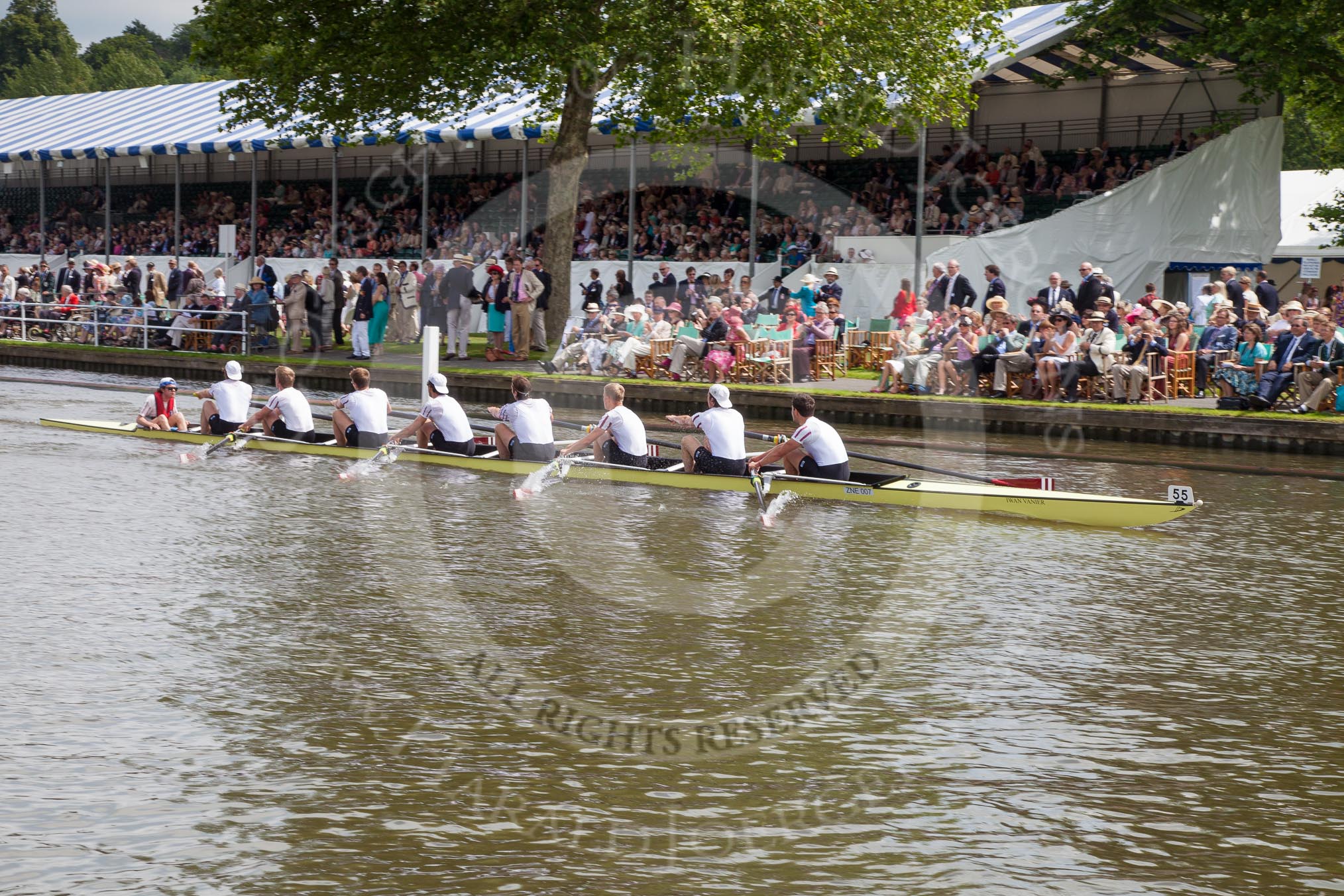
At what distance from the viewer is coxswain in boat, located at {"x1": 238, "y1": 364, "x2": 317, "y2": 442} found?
17.8m

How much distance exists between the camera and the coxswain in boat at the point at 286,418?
1784cm

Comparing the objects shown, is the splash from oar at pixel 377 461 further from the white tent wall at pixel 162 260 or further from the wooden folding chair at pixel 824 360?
the white tent wall at pixel 162 260

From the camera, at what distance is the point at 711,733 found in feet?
24.7

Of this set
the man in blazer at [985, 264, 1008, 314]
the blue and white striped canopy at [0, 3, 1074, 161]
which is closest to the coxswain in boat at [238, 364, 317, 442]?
the man in blazer at [985, 264, 1008, 314]

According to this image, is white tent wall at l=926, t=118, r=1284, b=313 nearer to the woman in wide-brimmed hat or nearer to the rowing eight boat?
the woman in wide-brimmed hat

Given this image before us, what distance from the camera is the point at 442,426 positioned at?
1669 centimetres

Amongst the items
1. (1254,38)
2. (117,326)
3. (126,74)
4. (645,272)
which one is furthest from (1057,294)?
(126,74)

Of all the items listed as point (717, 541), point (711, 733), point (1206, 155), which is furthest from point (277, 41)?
point (711, 733)

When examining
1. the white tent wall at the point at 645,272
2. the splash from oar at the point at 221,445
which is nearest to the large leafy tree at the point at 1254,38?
the white tent wall at the point at 645,272

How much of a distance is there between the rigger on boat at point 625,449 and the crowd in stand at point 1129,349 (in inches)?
227

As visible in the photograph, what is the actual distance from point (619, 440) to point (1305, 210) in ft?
98.8

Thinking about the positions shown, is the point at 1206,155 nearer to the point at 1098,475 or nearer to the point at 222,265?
the point at 1098,475

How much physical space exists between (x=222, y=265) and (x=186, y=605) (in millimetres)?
31081

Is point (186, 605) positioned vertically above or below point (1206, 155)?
below
